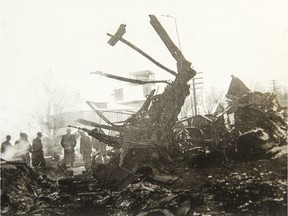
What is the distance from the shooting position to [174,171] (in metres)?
6.25

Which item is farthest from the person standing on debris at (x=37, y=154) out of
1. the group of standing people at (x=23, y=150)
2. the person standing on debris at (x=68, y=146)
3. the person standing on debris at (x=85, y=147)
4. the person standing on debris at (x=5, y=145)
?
the person standing on debris at (x=85, y=147)

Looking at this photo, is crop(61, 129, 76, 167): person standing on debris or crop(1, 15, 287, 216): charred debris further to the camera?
crop(61, 129, 76, 167): person standing on debris

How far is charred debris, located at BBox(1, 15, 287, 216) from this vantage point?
15.6 ft

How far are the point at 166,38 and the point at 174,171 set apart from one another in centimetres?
296

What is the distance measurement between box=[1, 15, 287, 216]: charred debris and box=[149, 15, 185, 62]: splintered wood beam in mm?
21

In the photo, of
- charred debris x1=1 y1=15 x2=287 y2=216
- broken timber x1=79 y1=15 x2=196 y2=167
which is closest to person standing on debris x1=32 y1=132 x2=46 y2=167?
charred debris x1=1 y1=15 x2=287 y2=216

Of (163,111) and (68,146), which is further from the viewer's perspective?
(68,146)

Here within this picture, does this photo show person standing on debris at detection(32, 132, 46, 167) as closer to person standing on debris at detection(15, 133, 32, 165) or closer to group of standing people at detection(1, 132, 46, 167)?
group of standing people at detection(1, 132, 46, 167)

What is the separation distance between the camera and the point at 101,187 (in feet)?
19.9

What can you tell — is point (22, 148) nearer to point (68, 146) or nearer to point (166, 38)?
point (68, 146)

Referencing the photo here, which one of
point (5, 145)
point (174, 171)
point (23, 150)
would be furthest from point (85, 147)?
point (174, 171)

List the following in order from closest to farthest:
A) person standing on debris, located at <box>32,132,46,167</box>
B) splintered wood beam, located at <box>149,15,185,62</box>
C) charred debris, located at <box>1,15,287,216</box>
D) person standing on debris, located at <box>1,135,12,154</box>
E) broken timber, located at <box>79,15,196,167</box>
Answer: charred debris, located at <box>1,15,287,216</box> < splintered wood beam, located at <box>149,15,185,62</box> < broken timber, located at <box>79,15,196,167</box> < person standing on debris, located at <box>1,135,12,154</box> < person standing on debris, located at <box>32,132,46,167</box>

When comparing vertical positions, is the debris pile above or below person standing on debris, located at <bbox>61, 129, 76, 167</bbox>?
above

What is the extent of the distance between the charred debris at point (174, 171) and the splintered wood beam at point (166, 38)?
0.02 m
